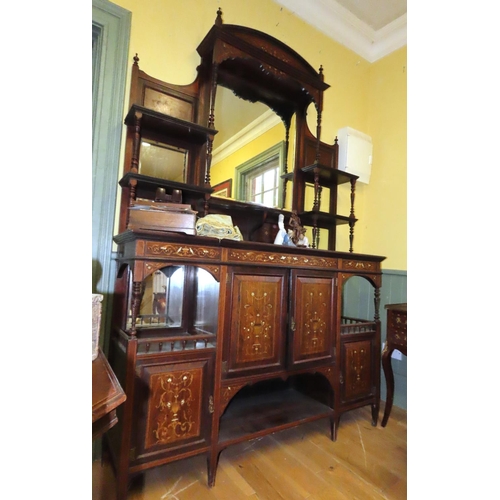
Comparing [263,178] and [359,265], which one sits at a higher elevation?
[263,178]

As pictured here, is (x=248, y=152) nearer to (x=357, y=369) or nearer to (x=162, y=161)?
(x=162, y=161)

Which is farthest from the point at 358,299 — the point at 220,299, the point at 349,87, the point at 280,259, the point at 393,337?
the point at 349,87

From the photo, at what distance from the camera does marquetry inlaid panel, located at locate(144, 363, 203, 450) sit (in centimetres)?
126

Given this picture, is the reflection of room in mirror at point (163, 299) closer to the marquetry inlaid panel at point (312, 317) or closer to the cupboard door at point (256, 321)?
the cupboard door at point (256, 321)

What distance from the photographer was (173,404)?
131 centimetres

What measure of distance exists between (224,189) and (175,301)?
78 cm

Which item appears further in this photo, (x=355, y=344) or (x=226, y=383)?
(x=355, y=344)

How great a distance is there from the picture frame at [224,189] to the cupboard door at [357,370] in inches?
48.2
